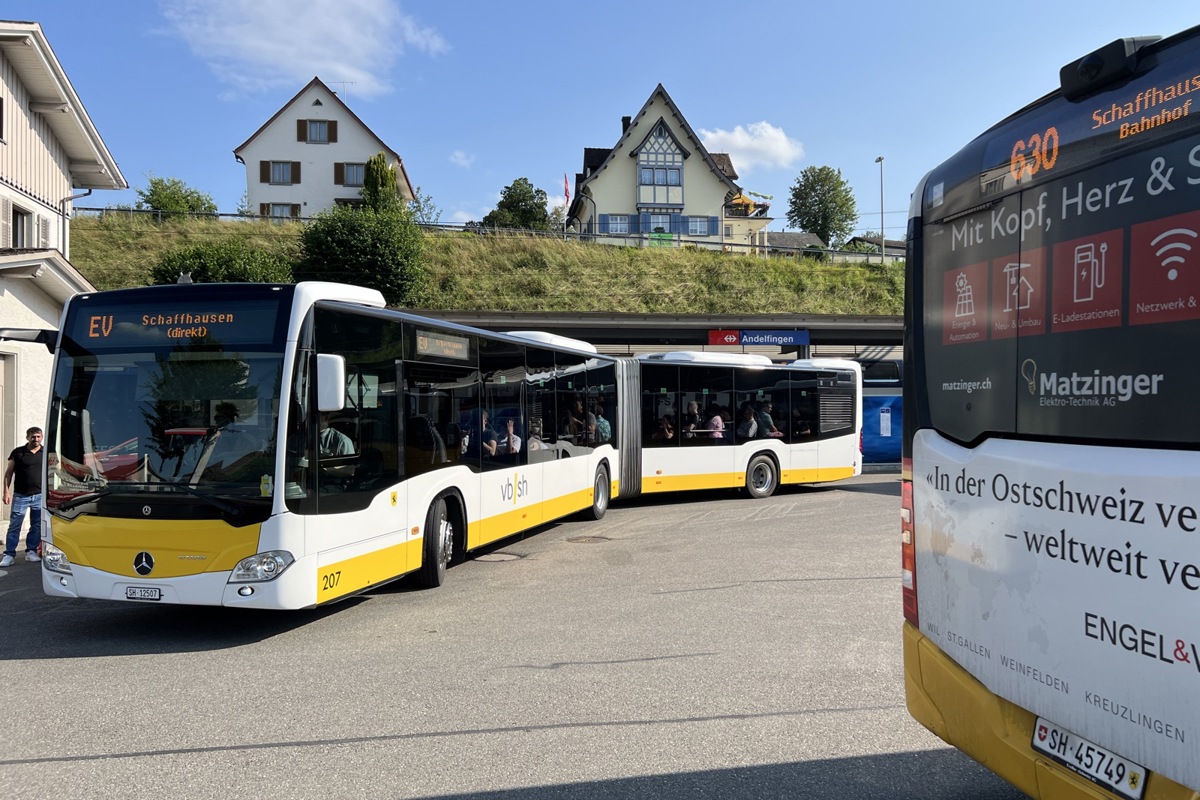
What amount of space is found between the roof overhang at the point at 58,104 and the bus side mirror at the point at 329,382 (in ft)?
61.0

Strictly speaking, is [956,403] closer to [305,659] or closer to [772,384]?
[305,659]

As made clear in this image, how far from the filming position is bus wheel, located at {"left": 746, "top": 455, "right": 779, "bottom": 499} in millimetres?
19531

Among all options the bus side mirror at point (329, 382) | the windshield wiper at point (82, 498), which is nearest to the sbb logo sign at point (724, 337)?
the bus side mirror at point (329, 382)

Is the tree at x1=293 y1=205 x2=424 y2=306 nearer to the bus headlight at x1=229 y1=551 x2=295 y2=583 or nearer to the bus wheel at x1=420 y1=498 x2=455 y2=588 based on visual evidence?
the bus wheel at x1=420 y1=498 x2=455 y2=588

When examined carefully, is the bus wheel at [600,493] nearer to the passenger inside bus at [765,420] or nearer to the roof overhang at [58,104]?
the passenger inside bus at [765,420]

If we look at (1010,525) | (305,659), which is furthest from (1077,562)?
(305,659)

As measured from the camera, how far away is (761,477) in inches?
780

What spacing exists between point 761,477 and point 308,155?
49.5 meters

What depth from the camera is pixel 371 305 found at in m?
8.96

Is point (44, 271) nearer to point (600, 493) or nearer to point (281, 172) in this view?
point (600, 493)

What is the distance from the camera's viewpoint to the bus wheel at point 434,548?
31.8ft

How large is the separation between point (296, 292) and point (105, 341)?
1.74 m

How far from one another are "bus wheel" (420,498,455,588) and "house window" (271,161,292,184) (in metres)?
56.0

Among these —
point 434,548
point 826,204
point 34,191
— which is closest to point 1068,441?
point 434,548
